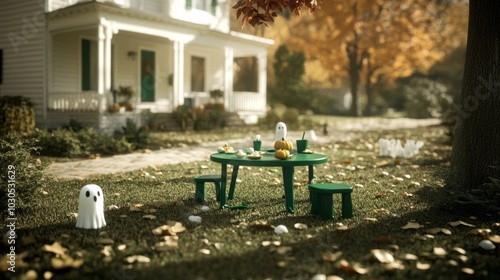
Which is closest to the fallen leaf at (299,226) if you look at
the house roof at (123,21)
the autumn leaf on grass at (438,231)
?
the autumn leaf on grass at (438,231)

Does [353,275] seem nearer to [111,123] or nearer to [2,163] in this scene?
[2,163]

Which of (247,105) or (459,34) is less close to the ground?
(459,34)

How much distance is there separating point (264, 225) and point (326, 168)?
14.3 feet

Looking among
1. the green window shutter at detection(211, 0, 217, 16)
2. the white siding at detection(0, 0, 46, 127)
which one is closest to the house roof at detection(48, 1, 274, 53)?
the white siding at detection(0, 0, 46, 127)

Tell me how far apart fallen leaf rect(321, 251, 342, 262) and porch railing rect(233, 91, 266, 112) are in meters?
16.2

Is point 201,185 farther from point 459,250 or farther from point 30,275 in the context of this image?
point 459,250

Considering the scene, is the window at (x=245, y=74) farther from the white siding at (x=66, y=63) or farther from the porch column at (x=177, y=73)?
the white siding at (x=66, y=63)

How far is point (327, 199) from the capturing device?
4.70m

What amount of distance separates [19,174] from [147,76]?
45.4 ft

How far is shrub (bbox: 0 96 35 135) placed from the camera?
12.9 metres

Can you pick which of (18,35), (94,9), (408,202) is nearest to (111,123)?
(94,9)

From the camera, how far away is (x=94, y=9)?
45.0ft

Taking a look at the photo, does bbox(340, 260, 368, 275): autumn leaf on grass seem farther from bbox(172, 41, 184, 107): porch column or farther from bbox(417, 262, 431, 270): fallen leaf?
bbox(172, 41, 184, 107): porch column

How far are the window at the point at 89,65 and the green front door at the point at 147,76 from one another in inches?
81.5
